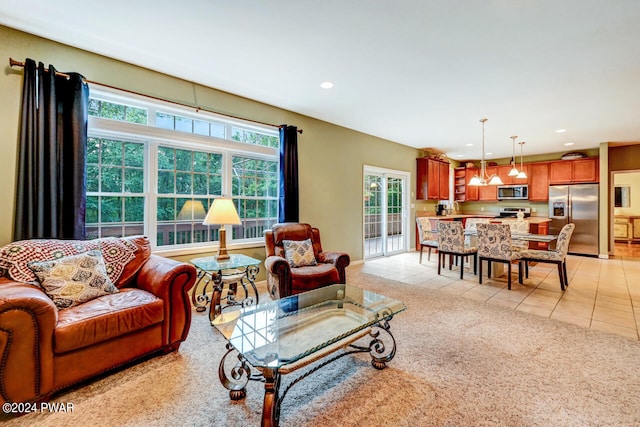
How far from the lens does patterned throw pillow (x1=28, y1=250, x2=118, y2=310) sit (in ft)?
6.50

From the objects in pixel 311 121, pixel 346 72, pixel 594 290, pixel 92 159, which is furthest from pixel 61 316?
pixel 594 290

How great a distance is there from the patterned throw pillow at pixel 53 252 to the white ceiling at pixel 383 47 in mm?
1844

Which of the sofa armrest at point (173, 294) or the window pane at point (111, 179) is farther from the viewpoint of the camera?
the window pane at point (111, 179)

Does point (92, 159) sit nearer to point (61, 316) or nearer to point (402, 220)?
point (61, 316)

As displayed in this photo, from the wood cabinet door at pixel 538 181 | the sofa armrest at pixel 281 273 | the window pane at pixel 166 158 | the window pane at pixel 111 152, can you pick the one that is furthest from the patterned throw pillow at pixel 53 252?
the wood cabinet door at pixel 538 181

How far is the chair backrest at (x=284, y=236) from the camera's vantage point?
3.56 meters

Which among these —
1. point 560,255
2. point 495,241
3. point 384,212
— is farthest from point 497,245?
point 384,212

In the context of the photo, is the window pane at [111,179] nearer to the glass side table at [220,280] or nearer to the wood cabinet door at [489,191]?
the glass side table at [220,280]

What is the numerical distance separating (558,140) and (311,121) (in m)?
5.31

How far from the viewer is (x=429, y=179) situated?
6.96 meters

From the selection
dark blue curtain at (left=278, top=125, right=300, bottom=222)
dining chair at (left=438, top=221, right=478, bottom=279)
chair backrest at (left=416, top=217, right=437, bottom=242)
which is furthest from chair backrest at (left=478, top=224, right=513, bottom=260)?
dark blue curtain at (left=278, top=125, right=300, bottom=222)

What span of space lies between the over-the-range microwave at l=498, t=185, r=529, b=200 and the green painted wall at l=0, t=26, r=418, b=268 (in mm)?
2866

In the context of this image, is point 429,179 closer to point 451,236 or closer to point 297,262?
point 451,236

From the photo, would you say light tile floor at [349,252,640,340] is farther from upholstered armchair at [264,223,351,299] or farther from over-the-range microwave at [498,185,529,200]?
over-the-range microwave at [498,185,529,200]
